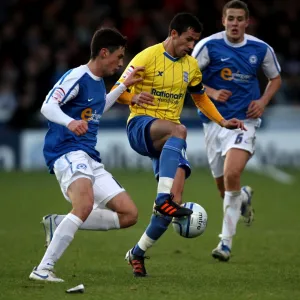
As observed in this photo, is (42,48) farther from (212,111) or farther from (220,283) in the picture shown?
(220,283)

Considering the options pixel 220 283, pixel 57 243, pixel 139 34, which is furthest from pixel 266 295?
pixel 139 34

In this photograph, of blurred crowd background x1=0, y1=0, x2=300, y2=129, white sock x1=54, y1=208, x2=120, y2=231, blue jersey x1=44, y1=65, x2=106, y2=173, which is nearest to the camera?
blue jersey x1=44, y1=65, x2=106, y2=173

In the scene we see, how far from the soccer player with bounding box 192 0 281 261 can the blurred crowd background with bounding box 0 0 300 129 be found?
366 inches

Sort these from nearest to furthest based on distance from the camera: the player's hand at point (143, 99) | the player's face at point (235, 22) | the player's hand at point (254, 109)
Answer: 1. the player's hand at point (143, 99)
2. the player's face at point (235, 22)
3. the player's hand at point (254, 109)

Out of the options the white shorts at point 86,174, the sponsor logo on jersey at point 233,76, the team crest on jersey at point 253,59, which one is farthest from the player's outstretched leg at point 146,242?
the team crest on jersey at point 253,59

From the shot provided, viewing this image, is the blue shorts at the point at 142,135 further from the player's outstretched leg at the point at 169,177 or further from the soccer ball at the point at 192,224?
the soccer ball at the point at 192,224

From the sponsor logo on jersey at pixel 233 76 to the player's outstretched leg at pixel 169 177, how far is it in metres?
1.97

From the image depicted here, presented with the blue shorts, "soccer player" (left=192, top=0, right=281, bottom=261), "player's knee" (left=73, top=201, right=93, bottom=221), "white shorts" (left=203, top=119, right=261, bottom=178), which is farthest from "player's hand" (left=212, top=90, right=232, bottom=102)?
"player's knee" (left=73, top=201, right=93, bottom=221)

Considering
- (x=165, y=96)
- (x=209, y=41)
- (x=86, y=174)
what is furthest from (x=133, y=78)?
(x=209, y=41)

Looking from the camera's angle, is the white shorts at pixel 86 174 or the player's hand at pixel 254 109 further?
the player's hand at pixel 254 109

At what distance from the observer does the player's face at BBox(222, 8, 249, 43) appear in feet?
33.6

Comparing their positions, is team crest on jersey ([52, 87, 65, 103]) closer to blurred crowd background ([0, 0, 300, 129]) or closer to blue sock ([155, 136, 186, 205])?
blue sock ([155, 136, 186, 205])

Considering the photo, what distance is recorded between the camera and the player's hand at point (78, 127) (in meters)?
7.68

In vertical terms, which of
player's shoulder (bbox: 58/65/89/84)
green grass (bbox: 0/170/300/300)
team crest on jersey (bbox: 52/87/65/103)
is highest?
player's shoulder (bbox: 58/65/89/84)
